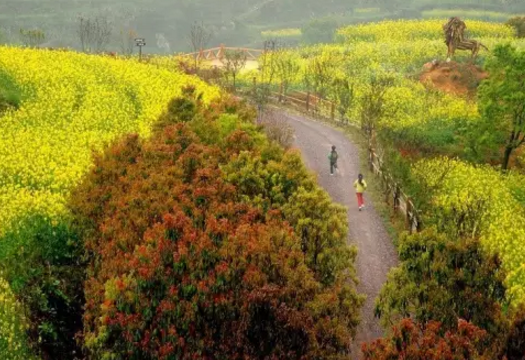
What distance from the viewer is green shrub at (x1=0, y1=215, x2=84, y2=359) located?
16.0 m

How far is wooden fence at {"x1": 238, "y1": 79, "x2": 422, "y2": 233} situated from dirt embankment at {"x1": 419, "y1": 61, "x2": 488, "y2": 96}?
31.8 ft

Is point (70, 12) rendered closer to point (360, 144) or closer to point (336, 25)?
point (336, 25)

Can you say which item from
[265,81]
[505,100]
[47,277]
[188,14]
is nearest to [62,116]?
[47,277]

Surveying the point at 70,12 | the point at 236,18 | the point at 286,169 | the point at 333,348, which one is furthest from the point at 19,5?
the point at 333,348

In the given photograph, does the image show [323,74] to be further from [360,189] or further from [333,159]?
[360,189]

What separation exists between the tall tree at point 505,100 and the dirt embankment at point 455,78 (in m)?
15.6

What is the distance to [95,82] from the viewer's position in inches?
1500

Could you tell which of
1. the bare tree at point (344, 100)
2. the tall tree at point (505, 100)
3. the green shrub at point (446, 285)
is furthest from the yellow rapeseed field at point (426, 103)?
the green shrub at point (446, 285)

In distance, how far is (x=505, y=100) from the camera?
34.1m

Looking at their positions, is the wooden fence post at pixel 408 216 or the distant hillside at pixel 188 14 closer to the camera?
the wooden fence post at pixel 408 216

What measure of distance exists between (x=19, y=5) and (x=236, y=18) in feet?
151

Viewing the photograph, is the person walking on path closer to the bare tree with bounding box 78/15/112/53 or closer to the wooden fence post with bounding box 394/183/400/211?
the wooden fence post with bounding box 394/183/400/211

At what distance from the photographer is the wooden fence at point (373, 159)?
1061 inches

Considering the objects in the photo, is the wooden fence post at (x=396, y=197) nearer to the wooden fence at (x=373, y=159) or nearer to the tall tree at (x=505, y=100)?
the wooden fence at (x=373, y=159)
